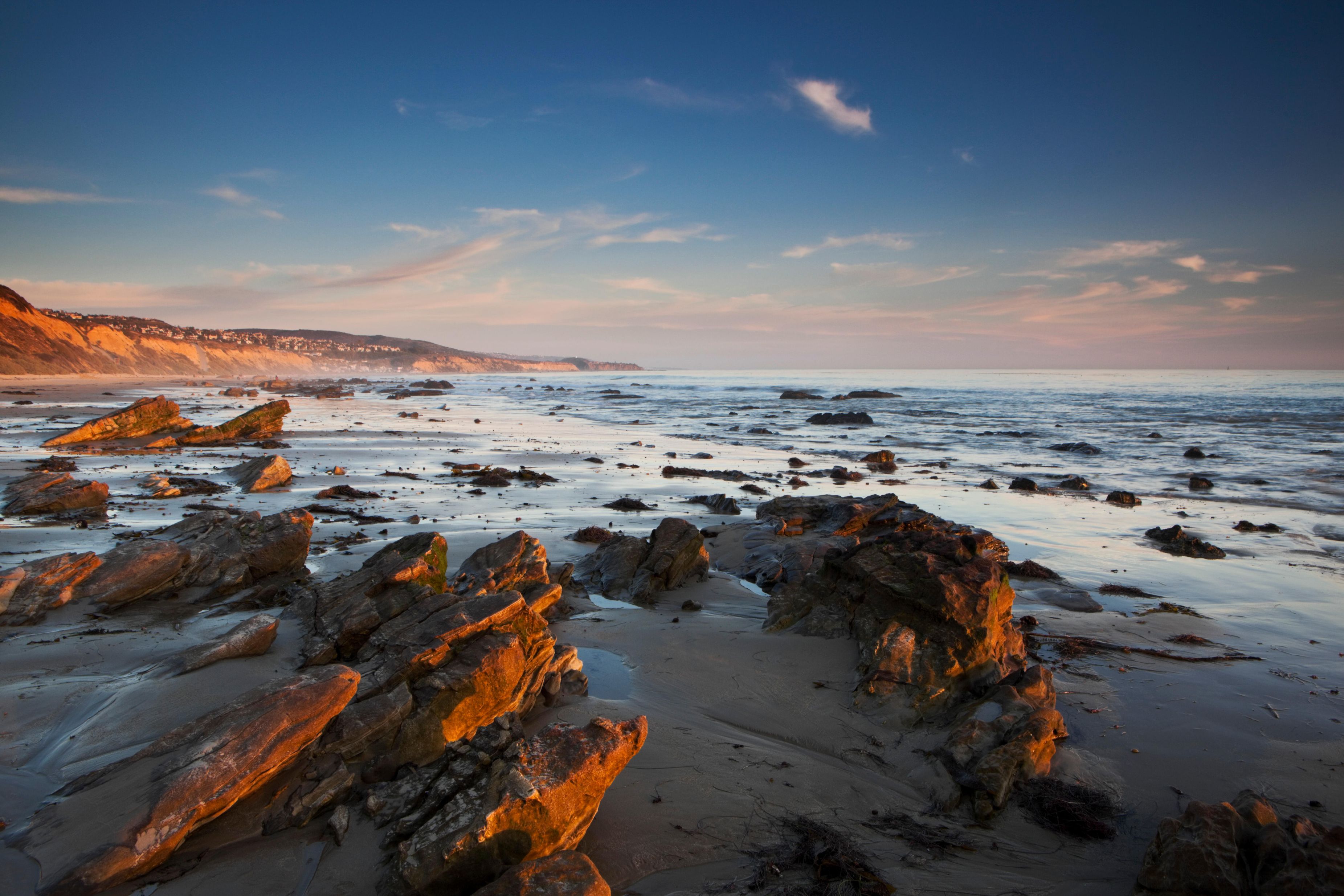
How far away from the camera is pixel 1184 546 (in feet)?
39.4

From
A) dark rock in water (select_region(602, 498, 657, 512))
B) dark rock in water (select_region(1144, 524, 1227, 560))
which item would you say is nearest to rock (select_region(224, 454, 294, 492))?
dark rock in water (select_region(602, 498, 657, 512))

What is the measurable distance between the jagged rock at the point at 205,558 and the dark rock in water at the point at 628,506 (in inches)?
259

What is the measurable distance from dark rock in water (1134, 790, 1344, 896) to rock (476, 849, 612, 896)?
3291 millimetres

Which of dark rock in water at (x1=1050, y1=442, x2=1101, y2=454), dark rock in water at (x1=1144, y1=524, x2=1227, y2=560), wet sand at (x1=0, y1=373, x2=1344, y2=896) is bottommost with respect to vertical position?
wet sand at (x1=0, y1=373, x2=1344, y2=896)

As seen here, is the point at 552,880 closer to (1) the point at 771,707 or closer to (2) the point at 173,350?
(1) the point at 771,707

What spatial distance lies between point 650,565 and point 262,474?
37.1 ft

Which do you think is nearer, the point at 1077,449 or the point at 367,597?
the point at 367,597

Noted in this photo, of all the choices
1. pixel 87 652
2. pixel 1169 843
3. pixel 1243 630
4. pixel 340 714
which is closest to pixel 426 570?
pixel 340 714

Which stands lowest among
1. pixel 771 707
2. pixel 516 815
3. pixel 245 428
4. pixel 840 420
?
pixel 771 707

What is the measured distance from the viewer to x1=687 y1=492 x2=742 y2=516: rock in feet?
48.3

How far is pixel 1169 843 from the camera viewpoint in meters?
3.79

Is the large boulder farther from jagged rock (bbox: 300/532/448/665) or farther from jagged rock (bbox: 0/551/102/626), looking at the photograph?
jagged rock (bbox: 300/532/448/665)

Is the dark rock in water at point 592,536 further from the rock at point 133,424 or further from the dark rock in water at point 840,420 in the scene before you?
Answer: the dark rock in water at point 840,420

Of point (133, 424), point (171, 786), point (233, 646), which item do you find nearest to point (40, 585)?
point (233, 646)
